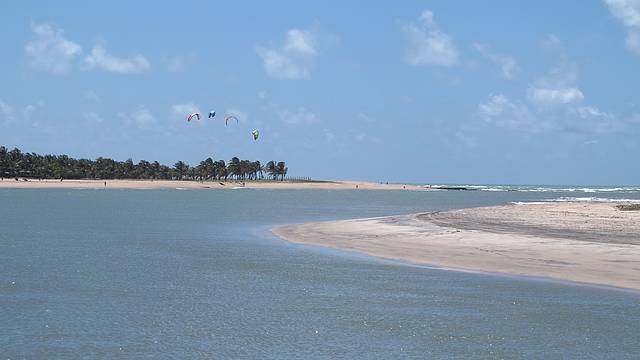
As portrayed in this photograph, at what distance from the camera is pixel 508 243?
38.0 m

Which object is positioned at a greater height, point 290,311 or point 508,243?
point 508,243

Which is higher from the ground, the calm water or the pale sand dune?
the pale sand dune

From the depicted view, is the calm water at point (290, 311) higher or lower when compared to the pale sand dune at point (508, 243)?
lower

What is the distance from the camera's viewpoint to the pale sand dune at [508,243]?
2903 cm

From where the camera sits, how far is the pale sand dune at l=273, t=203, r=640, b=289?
29.0 meters

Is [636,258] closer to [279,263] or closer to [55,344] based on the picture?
[279,263]

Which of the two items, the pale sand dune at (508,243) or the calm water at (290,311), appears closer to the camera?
the calm water at (290,311)

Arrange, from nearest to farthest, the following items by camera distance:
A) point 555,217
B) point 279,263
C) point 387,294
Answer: point 387,294 < point 279,263 < point 555,217

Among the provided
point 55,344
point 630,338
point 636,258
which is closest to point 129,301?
point 55,344

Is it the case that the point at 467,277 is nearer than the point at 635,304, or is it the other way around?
the point at 635,304

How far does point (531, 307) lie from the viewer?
21797 mm

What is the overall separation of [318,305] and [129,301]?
19.2ft

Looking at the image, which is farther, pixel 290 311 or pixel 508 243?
pixel 508 243

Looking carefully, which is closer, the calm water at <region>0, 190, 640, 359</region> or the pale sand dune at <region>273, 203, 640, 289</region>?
the calm water at <region>0, 190, 640, 359</region>
